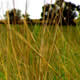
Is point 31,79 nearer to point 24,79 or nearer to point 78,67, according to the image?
point 24,79

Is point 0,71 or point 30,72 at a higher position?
point 30,72

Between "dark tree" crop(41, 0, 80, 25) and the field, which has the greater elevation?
"dark tree" crop(41, 0, 80, 25)

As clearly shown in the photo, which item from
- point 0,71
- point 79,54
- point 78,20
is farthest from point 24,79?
point 78,20

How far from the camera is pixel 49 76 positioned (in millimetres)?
1367

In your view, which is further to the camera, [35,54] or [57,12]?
[35,54]

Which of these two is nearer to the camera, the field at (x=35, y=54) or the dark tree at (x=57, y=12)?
the field at (x=35, y=54)

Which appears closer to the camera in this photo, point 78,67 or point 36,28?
point 36,28

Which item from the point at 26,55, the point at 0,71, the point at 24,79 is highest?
the point at 26,55

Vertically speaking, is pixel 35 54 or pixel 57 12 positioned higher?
pixel 57 12

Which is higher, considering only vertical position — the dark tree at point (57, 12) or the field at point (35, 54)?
the dark tree at point (57, 12)

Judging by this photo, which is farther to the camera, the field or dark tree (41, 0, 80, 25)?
dark tree (41, 0, 80, 25)

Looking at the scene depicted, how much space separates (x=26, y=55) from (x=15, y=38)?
294 mm

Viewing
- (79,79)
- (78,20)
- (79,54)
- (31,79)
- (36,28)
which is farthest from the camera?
(78,20)

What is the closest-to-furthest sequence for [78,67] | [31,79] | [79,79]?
[31,79] < [79,79] < [78,67]
